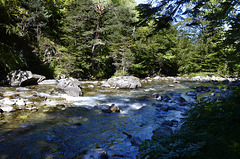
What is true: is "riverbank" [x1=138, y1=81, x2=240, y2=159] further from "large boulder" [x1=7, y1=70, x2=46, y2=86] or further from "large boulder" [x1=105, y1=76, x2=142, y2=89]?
"large boulder" [x1=7, y1=70, x2=46, y2=86]

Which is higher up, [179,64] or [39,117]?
[179,64]

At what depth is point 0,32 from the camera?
9.94 meters

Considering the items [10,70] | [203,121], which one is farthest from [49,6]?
[203,121]

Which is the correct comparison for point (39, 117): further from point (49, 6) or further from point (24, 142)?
point (49, 6)

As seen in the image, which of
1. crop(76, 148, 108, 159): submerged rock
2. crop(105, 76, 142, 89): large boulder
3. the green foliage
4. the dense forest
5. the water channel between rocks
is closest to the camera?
the green foliage

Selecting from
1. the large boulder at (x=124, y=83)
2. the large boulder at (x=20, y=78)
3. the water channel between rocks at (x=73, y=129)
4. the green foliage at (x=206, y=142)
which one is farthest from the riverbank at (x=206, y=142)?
the large boulder at (x=20, y=78)

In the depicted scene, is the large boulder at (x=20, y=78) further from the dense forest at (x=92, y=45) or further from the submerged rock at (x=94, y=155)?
the submerged rock at (x=94, y=155)

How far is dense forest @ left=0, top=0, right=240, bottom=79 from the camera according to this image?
1094cm

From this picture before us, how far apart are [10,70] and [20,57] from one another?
1.37m

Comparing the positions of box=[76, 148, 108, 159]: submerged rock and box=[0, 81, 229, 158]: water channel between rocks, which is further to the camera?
box=[0, 81, 229, 158]: water channel between rocks

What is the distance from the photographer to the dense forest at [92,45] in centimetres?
1094

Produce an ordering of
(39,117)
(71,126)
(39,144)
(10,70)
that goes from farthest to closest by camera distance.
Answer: (10,70)
(39,117)
(71,126)
(39,144)

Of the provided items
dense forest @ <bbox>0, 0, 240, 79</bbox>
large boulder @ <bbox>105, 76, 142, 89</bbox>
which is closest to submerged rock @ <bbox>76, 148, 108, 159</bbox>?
dense forest @ <bbox>0, 0, 240, 79</bbox>

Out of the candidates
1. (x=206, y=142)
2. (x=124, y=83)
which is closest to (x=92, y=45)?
(x=124, y=83)
